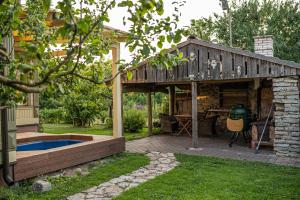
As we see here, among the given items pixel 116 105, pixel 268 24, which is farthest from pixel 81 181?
pixel 268 24

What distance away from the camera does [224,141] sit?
A: 1083 cm

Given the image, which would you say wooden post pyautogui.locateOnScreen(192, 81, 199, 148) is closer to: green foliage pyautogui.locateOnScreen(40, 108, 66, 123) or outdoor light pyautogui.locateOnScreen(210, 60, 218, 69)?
outdoor light pyautogui.locateOnScreen(210, 60, 218, 69)

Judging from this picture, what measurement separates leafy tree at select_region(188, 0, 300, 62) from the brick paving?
418 inches

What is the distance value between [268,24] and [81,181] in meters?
18.5

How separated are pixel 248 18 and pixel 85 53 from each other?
800 inches

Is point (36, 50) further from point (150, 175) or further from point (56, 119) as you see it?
point (56, 119)

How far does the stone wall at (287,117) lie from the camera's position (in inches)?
314

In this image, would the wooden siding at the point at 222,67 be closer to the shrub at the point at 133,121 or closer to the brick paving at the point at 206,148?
the brick paving at the point at 206,148

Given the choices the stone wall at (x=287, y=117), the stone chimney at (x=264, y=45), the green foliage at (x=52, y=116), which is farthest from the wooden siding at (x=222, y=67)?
the green foliage at (x=52, y=116)

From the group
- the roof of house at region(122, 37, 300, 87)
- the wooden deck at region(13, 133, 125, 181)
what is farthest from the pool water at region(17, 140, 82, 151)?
the roof of house at region(122, 37, 300, 87)

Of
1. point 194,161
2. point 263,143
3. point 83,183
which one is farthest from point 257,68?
point 83,183

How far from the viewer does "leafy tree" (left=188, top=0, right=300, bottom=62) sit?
1950 cm

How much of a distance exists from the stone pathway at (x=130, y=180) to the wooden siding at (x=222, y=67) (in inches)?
92.9

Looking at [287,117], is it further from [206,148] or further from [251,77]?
[206,148]
